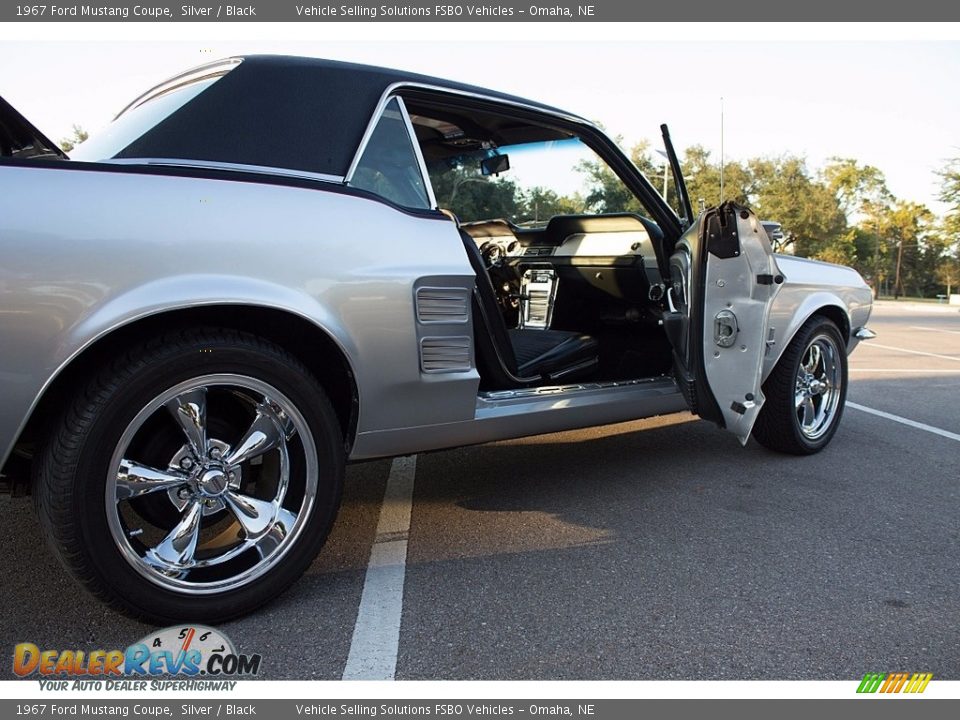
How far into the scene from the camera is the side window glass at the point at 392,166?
8.56 feet

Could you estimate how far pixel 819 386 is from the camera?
167 inches

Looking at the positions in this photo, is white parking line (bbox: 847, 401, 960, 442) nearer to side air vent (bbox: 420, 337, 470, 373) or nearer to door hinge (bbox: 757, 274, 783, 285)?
door hinge (bbox: 757, 274, 783, 285)

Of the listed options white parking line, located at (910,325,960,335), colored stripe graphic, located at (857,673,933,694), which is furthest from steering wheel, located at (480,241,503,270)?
white parking line, located at (910,325,960,335)

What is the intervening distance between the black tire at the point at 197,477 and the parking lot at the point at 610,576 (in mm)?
157

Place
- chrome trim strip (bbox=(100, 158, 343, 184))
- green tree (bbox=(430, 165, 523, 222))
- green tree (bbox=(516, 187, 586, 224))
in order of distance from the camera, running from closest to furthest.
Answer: chrome trim strip (bbox=(100, 158, 343, 184)) < green tree (bbox=(430, 165, 523, 222)) < green tree (bbox=(516, 187, 586, 224))

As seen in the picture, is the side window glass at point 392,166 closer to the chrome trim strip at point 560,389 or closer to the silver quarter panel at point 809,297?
the chrome trim strip at point 560,389

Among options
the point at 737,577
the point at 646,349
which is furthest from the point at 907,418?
the point at 737,577

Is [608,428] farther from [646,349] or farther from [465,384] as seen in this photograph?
[465,384]

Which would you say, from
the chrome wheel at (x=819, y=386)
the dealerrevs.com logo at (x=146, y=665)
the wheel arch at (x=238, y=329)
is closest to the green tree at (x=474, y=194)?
the wheel arch at (x=238, y=329)

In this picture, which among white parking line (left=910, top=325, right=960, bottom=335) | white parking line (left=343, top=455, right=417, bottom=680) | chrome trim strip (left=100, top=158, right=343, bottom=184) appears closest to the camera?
white parking line (left=343, top=455, right=417, bottom=680)

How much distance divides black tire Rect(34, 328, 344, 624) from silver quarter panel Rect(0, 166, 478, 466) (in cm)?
14

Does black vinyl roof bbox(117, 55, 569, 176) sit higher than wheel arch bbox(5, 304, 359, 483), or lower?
higher

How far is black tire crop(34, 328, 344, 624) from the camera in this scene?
1.97 meters
